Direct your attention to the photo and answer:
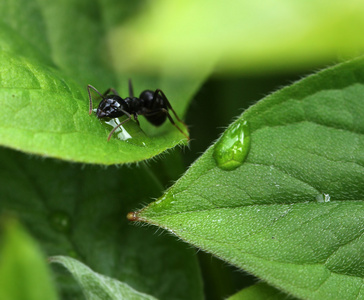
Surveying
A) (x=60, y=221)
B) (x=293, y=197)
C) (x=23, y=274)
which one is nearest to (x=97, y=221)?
(x=60, y=221)

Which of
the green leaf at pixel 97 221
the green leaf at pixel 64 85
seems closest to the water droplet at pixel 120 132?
the green leaf at pixel 64 85

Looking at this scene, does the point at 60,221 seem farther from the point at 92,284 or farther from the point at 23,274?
the point at 23,274

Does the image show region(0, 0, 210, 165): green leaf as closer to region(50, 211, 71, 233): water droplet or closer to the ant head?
the ant head

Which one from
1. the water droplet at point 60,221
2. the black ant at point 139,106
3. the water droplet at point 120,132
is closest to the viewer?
the water droplet at point 120,132

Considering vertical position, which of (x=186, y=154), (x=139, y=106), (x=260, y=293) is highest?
(x=139, y=106)

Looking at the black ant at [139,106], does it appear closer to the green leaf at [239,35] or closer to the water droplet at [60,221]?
the green leaf at [239,35]

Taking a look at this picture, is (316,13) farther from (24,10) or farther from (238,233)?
(24,10)
